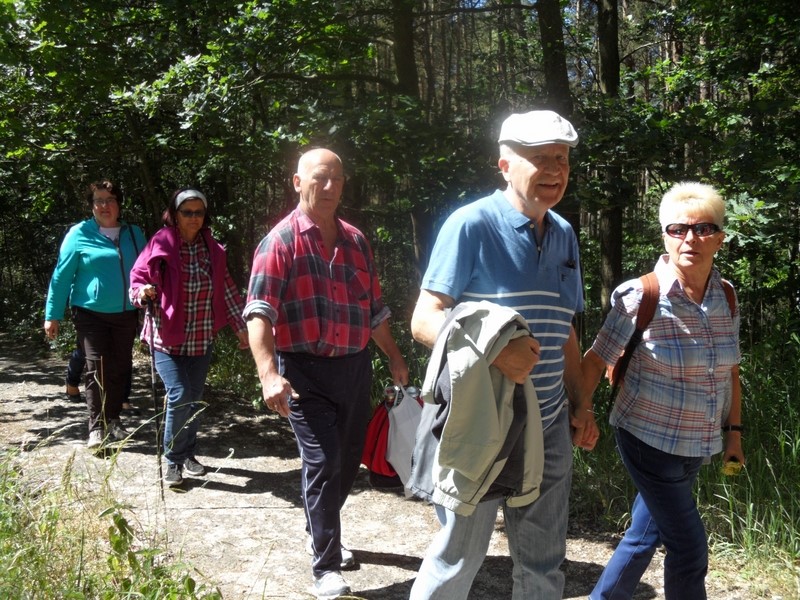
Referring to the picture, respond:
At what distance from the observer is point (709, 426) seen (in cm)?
305

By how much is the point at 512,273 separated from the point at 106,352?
14.6 ft

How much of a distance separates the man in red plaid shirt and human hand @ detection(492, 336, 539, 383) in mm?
1440

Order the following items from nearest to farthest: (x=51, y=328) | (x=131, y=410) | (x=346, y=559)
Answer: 1. (x=346, y=559)
2. (x=51, y=328)
3. (x=131, y=410)

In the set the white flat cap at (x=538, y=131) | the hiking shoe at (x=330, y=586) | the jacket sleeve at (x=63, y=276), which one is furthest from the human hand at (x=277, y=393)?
the jacket sleeve at (x=63, y=276)

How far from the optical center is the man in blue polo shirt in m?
2.74

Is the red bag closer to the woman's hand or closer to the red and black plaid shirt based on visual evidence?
the red and black plaid shirt

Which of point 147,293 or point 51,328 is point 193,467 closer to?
point 147,293

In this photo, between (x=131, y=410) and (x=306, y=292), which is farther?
(x=131, y=410)

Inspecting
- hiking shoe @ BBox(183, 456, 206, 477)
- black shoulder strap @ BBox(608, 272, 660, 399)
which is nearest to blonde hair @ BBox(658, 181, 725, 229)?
black shoulder strap @ BBox(608, 272, 660, 399)

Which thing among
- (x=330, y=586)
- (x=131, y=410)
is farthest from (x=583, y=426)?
(x=131, y=410)

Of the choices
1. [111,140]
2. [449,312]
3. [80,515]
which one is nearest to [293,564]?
[80,515]

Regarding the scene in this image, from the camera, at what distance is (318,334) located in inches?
155

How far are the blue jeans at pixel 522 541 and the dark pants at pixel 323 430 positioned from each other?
1.13m

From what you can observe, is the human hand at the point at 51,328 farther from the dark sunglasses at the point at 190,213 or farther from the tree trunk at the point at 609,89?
the tree trunk at the point at 609,89
